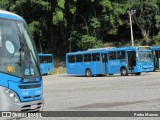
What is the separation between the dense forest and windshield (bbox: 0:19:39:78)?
4669 centimetres

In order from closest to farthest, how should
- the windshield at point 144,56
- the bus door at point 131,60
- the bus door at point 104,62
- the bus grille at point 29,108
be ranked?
the bus grille at point 29,108 → the bus door at point 131,60 → the windshield at point 144,56 → the bus door at point 104,62

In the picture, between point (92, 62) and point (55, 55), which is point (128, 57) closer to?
point (92, 62)

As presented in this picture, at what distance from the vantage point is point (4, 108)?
9078 mm

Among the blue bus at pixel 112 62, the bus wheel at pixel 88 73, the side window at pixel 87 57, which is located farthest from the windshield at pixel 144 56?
the bus wheel at pixel 88 73

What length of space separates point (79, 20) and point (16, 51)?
55094 millimetres

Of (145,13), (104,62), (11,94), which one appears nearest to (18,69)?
(11,94)

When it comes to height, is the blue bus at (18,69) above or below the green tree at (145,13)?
below

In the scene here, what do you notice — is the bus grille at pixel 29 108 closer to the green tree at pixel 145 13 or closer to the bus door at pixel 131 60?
the bus door at pixel 131 60

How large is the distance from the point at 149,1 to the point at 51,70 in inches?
744

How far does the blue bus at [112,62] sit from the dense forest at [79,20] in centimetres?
1311

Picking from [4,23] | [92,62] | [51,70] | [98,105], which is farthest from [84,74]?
[4,23]

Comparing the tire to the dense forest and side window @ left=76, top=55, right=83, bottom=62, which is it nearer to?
side window @ left=76, top=55, right=83, bottom=62

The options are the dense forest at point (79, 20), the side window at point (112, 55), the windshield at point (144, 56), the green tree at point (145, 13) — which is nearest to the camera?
the windshield at point (144, 56)

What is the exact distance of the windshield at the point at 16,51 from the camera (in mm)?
9586
